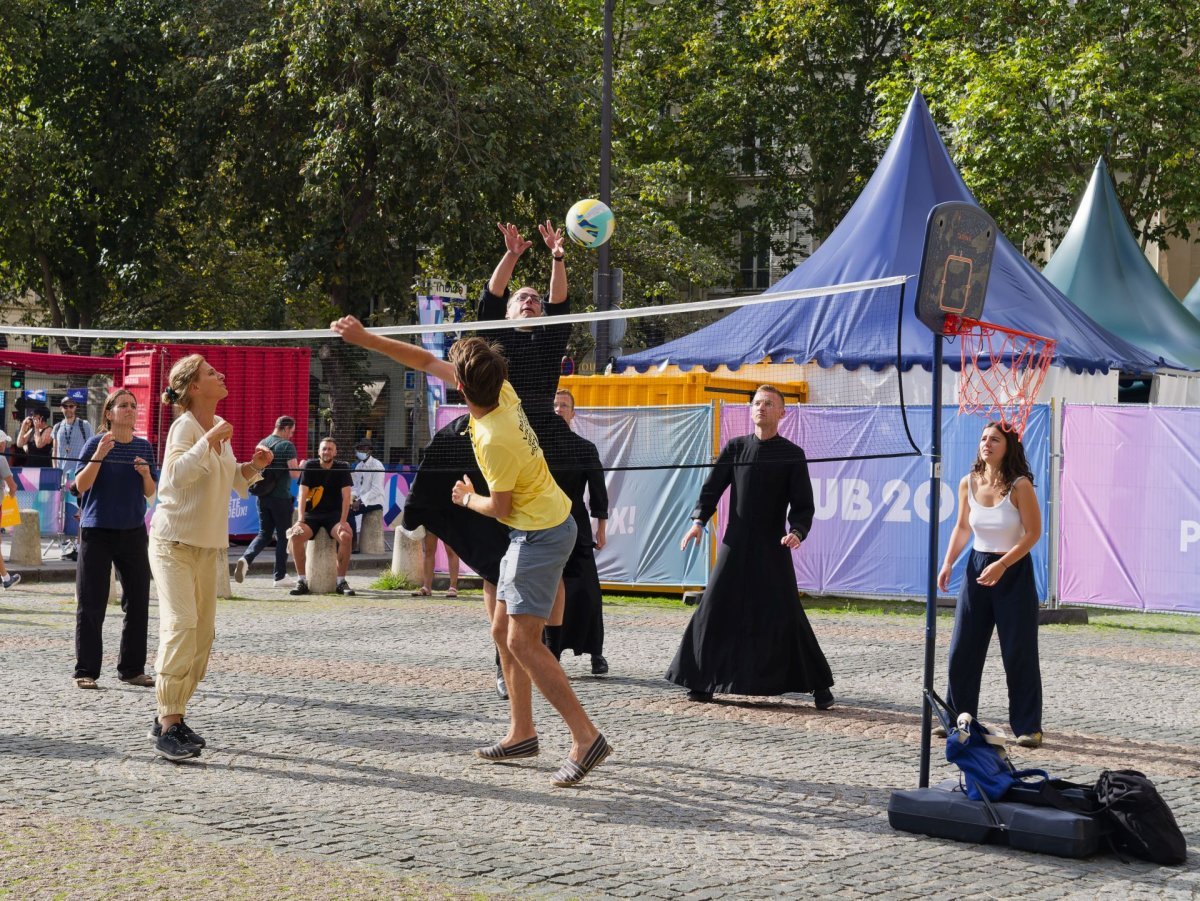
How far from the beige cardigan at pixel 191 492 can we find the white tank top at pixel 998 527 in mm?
3754

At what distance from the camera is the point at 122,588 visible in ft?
31.4

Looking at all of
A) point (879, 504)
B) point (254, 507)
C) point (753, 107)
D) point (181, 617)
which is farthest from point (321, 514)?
point (753, 107)

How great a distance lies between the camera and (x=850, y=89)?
45.1 meters

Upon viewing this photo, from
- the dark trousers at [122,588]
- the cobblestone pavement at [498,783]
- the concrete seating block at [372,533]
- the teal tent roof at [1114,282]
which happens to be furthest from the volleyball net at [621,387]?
the teal tent roof at [1114,282]

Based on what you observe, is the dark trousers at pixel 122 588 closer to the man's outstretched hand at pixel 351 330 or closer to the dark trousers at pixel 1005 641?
the man's outstretched hand at pixel 351 330

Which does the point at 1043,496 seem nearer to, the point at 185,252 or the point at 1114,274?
the point at 1114,274

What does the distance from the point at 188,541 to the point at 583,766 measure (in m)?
2.18

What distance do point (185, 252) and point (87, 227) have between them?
2.01 meters

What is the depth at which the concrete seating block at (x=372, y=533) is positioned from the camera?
23297mm

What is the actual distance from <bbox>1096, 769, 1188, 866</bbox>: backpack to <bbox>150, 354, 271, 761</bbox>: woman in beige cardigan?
13.0ft

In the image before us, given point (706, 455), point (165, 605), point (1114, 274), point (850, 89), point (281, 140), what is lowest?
point (165, 605)

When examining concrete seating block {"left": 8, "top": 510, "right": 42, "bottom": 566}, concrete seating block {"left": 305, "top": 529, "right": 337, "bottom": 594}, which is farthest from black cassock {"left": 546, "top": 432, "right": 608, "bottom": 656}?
concrete seating block {"left": 8, "top": 510, "right": 42, "bottom": 566}

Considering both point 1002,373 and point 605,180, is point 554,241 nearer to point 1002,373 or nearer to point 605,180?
point 1002,373

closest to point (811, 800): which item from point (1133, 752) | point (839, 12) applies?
point (1133, 752)
